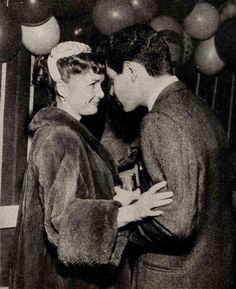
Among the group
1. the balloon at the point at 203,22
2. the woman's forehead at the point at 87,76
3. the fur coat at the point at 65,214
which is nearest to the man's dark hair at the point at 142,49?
the woman's forehead at the point at 87,76

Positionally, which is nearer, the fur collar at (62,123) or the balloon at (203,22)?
the fur collar at (62,123)

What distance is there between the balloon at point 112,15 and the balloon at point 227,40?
1.04m

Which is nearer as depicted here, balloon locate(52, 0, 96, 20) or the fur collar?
the fur collar

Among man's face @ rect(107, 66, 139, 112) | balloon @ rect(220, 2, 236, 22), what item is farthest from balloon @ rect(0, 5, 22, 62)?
balloon @ rect(220, 2, 236, 22)

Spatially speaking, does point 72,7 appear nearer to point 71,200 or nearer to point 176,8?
point 176,8

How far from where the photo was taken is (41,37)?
12.2 ft

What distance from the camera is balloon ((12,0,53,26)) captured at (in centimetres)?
357

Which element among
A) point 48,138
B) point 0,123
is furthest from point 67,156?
point 0,123

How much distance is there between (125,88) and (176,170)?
2.21 feet

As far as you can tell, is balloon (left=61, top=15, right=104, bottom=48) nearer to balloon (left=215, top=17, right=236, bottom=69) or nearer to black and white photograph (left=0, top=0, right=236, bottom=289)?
balloon (left=215, top=17, right=236, bottom=69)

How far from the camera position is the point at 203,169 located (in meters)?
2.04


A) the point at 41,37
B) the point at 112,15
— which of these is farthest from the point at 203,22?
the point at 41,37

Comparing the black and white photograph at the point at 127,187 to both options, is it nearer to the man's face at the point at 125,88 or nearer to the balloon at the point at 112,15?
the man's face at the point at 125,88

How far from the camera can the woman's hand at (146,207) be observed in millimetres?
1917
